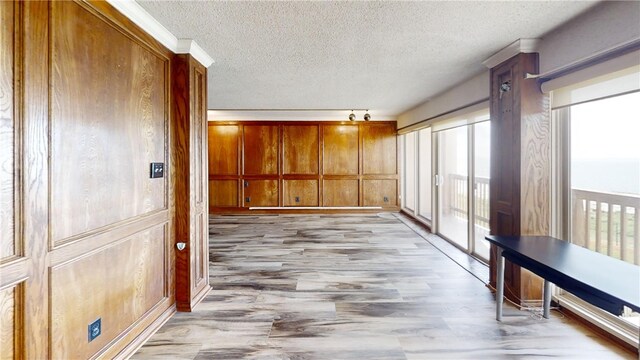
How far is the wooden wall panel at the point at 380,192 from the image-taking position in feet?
23.7

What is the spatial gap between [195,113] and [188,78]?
30cm

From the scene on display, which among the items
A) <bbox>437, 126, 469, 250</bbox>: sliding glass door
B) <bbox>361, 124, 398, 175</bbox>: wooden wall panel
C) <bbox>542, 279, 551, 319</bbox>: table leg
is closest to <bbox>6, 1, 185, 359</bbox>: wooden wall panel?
<bbox>542, 279, 551, 319</bbox>: table leg

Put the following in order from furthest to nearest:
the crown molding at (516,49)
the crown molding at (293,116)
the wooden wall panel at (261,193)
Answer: the wooden wall panel at (261,193) < the crown molding at (293,116) < the crown molding at (516,49)

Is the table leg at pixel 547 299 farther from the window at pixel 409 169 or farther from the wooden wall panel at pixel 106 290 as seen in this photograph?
the window at pixel 409 169

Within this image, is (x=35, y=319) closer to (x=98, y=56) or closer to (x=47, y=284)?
(x=47, y=284)

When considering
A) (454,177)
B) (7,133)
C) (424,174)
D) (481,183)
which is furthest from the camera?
(424,174)

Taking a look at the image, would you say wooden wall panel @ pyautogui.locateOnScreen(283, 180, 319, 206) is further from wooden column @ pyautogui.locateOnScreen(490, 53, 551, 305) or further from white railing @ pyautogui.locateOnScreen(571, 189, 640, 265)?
white railing @ pyautogui.locateOnScreen(571, 189, 640, 265)

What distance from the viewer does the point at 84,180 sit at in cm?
160

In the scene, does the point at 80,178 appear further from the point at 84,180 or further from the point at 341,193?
the point at 341,193

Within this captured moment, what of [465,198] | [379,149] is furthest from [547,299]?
[379,149]

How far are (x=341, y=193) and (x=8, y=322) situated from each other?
6.26 m

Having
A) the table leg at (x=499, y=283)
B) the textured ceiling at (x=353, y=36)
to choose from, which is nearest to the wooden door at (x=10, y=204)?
the textured ceiling at (x=353, y=36)

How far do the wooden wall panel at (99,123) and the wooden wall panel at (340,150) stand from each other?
510 centimetres

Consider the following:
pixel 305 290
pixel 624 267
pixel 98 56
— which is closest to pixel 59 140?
pixel 98 56
